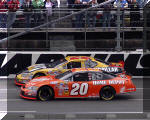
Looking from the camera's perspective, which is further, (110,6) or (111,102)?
(110,6)

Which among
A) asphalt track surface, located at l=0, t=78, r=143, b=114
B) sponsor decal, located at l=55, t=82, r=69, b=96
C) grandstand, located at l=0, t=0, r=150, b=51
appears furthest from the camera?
grandstand, located at l=0, t=0, r=150, b=51

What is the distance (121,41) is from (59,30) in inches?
129

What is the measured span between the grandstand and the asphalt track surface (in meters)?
5.18

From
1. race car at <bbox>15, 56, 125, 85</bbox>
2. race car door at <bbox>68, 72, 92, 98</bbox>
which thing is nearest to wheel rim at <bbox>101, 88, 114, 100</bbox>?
race car door at <bbox>68, 72, 92, 98</bbox>

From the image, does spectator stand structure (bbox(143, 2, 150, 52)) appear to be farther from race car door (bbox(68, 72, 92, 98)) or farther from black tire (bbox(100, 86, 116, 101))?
race car door (bbox(68, 72, 92, 98))

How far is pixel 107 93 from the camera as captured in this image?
693 inches

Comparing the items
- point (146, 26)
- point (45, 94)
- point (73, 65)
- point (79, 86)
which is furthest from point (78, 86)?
point (146, 26)

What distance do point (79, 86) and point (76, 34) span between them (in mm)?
8454

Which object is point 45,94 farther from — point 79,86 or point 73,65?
point 73,65

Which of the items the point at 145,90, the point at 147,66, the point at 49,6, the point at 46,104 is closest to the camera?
the point at 46,104

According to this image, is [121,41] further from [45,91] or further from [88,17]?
[45,91]

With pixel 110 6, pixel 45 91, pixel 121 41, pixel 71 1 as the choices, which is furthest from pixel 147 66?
pixel 45 91

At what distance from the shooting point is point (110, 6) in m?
24.3

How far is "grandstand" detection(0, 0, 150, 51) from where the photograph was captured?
77.2 feet
